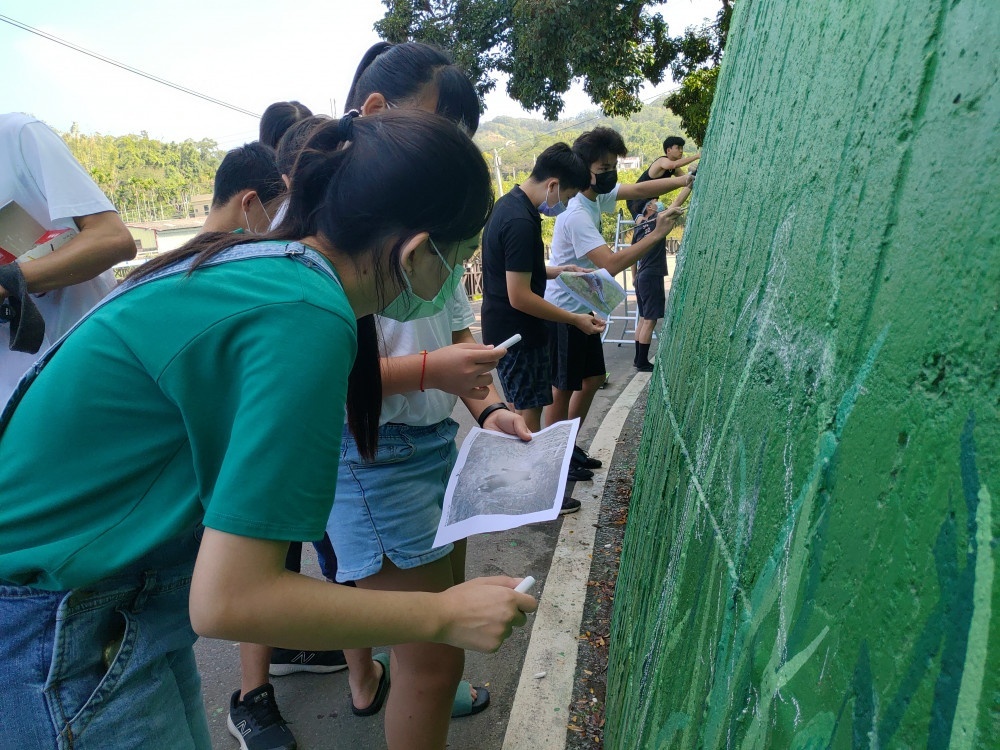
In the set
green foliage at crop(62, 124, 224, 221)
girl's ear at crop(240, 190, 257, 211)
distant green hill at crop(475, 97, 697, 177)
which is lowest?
green foliage at crop(62, 124, 224, 221)

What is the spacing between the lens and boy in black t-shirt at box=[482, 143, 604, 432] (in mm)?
3260

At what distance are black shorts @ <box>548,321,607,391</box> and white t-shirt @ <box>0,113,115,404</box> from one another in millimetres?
2449

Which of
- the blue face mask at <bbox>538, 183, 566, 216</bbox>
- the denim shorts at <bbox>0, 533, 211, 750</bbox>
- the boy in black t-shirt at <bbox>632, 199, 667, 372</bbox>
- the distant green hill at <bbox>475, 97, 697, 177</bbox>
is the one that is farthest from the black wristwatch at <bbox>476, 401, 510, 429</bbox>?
the distant green hill at <bbox>475, 97, 697, 177</bbox>

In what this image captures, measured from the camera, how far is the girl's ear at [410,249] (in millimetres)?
1131

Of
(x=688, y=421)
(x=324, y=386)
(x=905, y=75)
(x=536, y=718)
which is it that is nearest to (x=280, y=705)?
(x=536, y=718)

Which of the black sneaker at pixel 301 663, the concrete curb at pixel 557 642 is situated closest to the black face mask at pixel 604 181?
the concrete curb at pixel 557 642

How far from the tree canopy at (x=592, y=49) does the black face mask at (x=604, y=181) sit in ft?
21.8

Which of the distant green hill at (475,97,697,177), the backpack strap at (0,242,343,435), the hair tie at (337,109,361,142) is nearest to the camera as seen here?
the backpack strap at (0,242,343,435)

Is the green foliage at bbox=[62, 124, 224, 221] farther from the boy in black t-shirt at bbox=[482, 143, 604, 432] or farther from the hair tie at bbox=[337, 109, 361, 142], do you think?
the hair tie at bbox=[337, 109, 361, 142]

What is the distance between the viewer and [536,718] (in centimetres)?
229

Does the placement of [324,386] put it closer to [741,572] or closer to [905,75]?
[741,572]

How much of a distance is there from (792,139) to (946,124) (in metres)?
0.44

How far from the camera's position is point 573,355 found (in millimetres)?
3980

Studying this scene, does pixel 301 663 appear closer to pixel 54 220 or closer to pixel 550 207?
pixel 54 220
